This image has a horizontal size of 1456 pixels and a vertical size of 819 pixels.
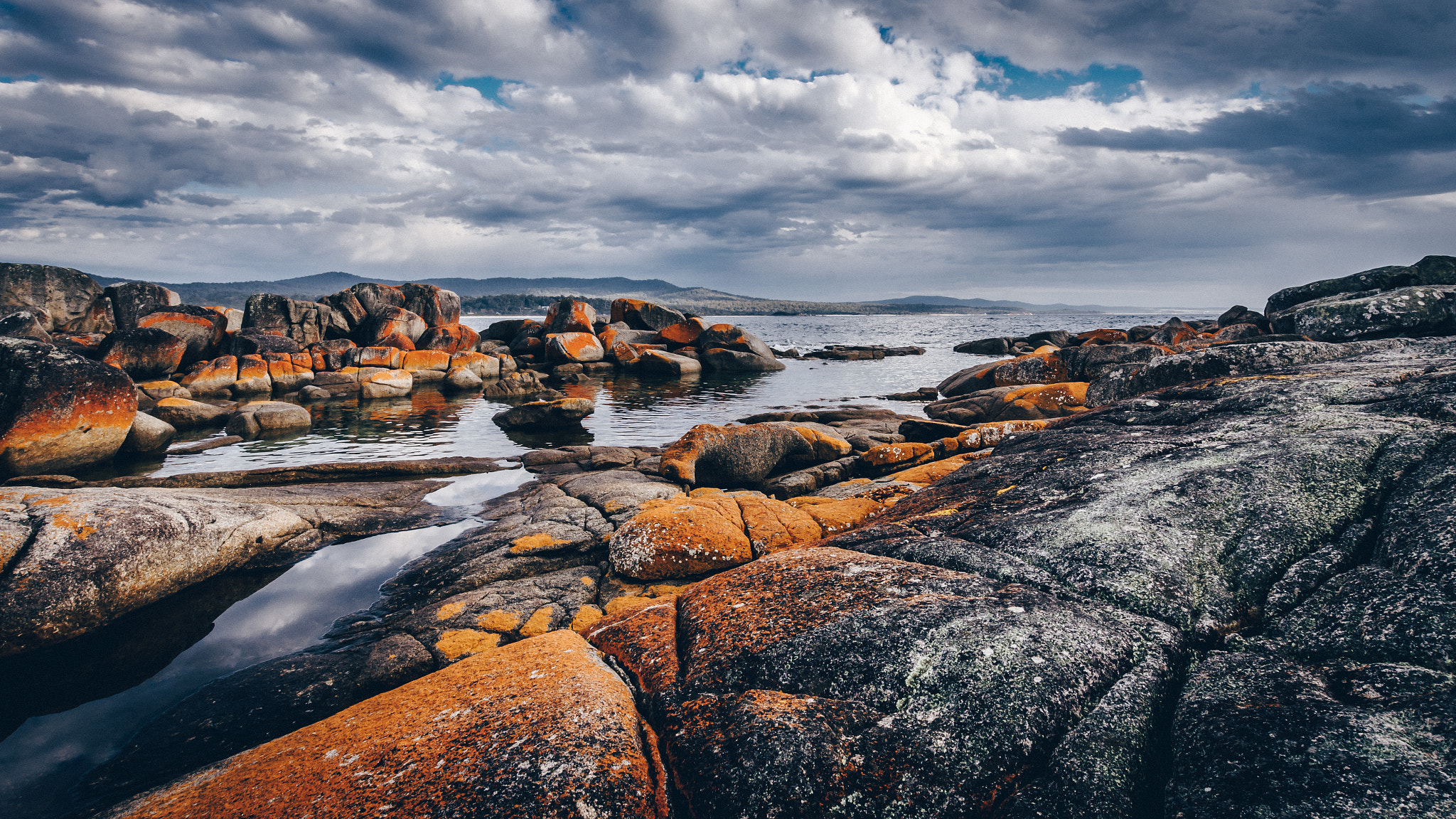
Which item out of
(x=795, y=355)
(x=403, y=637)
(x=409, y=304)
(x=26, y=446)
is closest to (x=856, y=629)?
(x=403, y=637)

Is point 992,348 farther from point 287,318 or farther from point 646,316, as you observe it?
point 287,318

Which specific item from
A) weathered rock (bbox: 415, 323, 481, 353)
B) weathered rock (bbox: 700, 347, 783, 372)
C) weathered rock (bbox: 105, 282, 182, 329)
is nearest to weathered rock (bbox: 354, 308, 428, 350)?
weathered rock (bbox: 415, 323, 481, 353)

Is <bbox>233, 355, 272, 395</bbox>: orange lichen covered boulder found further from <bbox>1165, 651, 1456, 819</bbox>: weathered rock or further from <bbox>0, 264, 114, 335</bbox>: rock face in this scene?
<bbox>1165, 651, 1456, 819</bbox>: weathered rock

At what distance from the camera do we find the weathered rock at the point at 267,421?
1956cm

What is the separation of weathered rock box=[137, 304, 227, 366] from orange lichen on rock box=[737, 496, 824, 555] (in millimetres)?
32399

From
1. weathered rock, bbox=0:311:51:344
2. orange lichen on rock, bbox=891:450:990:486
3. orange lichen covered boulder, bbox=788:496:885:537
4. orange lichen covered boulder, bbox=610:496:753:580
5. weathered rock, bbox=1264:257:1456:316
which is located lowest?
orange lichen covered boulder, bbox=610:496:753:580

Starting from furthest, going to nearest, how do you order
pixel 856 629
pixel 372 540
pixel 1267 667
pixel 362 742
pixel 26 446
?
pixel 26 446 < pixel 372 540 < pixel 856 629 < pixel 362 742 < pixel 1267 667

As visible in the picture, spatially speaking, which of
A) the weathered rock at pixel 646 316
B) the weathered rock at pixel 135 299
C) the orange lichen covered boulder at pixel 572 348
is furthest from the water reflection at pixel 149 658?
the weathered rock at pixel 646 316

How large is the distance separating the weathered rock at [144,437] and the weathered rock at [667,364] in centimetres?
2580

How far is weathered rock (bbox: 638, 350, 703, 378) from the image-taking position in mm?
39250

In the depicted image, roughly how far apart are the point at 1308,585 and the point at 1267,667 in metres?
0.92

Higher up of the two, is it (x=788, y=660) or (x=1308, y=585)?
(x=1308, y=585)

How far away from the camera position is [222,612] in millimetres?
7242

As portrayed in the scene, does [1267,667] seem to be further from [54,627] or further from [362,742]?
[54,627]
